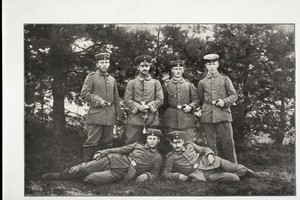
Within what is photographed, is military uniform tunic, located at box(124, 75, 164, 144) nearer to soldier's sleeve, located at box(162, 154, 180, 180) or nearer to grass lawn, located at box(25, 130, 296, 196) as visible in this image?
soldier's sleeve, located at box(162, 154, 180, 180)

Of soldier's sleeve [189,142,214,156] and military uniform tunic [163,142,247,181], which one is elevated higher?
soldier's sleeve [189,142,214,156]

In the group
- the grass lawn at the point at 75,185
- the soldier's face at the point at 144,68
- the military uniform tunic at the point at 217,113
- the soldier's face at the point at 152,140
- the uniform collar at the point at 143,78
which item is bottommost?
the grass lawn at the point at 75,185

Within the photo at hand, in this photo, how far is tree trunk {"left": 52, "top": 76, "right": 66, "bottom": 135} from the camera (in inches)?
167

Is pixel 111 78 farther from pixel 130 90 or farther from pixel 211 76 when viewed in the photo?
pixel 211 76

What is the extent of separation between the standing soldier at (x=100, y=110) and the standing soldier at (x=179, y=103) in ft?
1.59

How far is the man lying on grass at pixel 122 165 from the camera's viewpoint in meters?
4.20

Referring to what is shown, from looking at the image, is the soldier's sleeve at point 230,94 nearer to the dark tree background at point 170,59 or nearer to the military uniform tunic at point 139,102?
the dark tree background at point 170,59

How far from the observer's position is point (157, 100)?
13.9ft

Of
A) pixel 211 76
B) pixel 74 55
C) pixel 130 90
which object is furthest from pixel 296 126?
pixel 74 55

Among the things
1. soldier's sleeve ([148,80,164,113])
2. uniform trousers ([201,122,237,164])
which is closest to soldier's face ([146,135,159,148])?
soldier's sleeve ([148,80,164,113])

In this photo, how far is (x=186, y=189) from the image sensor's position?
420 cm

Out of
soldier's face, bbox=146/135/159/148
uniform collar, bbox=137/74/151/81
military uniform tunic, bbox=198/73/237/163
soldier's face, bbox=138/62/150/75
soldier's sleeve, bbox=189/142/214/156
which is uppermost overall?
soldier's face, bbox=138/62/150/75

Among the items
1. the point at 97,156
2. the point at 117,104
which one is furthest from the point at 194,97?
the point at 97,156

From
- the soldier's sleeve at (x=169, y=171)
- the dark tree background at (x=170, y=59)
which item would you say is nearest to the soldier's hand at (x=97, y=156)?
the dark tree background at (x=170, y=59)
